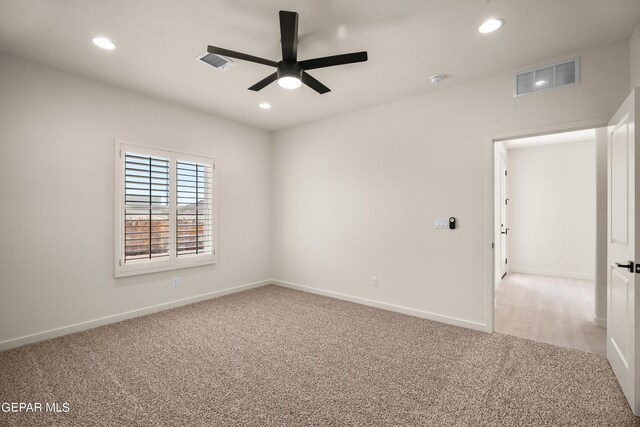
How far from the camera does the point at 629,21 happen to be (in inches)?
96.0

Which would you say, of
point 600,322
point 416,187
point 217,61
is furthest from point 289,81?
point 600,322

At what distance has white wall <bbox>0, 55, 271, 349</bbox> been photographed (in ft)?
9.78

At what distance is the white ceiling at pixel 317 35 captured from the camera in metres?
2.29

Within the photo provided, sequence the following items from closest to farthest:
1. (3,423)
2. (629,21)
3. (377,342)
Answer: (3,423) → (629,21) → (377,342)

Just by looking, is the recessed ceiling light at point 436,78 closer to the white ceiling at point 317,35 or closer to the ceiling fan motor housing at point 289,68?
A: the white ceiling at point 317,35

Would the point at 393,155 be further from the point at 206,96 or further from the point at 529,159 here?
the point at 529,159

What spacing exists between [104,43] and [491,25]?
11.0 ft

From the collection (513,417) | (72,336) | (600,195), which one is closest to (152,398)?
(72,336)

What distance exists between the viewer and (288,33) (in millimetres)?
2135

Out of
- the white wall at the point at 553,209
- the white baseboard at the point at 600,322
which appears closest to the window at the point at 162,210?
the white baseboard at the point at 600,322

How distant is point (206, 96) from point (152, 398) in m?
3.37

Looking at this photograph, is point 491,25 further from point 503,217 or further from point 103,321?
point 103,321

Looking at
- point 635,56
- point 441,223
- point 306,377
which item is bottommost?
point 306,377

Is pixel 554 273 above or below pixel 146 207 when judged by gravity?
below
